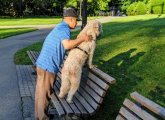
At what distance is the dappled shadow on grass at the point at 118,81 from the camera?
23.6ft

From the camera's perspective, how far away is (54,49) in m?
6.41

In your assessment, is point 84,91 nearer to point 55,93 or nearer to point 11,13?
point 55,93

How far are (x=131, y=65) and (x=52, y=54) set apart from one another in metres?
3.63

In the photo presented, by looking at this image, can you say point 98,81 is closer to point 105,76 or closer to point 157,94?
point 105,76

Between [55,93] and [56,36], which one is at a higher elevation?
[56,36]

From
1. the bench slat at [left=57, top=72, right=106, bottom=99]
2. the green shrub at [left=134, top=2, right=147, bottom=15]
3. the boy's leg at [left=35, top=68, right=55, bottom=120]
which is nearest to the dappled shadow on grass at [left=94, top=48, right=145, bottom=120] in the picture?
the bench slat at [left=57, top=72, right=106, bottom=99]

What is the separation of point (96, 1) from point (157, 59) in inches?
2099

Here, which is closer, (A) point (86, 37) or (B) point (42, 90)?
(A) point (86, 37)

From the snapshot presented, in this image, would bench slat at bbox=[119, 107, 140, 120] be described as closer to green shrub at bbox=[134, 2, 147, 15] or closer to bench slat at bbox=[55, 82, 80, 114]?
bench slat at bbox=[55, 82, 80, 114]

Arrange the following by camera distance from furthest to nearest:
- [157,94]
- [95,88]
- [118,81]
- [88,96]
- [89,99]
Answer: [118,81], [157,94], [88,96], [89,99], [95,88]

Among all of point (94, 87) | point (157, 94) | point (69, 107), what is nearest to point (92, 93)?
point (94, 87)

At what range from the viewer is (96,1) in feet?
204

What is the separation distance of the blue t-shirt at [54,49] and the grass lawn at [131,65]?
1241 millimetres

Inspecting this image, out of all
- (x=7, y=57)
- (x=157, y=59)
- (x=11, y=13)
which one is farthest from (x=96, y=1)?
(x=157, y=59)
